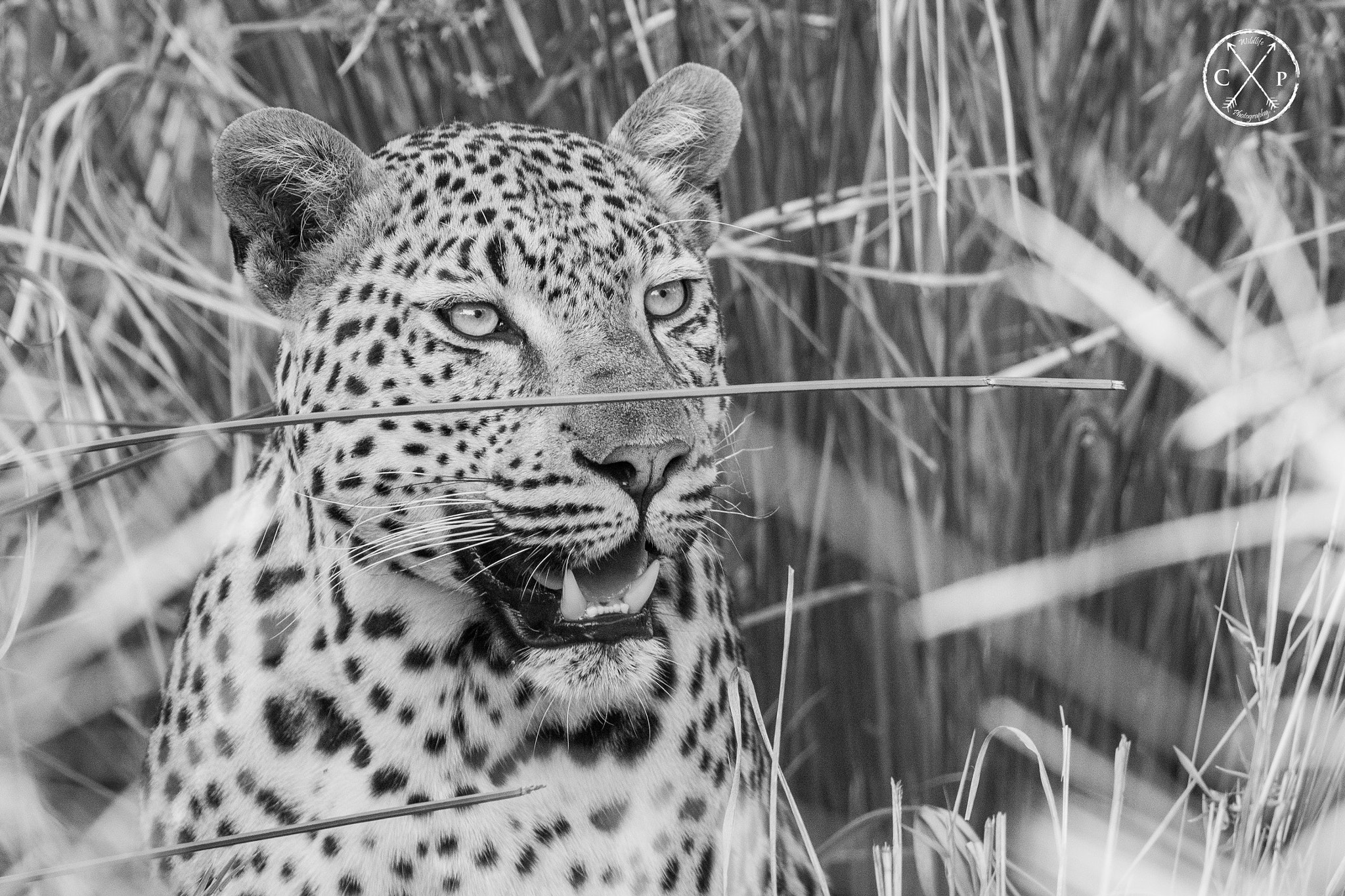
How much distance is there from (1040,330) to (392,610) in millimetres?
2174

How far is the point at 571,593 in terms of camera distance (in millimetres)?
2385

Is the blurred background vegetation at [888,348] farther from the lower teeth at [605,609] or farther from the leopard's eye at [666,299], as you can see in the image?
the lower teeth at [605,609]

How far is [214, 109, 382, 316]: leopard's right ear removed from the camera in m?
2.52

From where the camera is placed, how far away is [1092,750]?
3.84 meters

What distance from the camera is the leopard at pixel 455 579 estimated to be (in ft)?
7.94

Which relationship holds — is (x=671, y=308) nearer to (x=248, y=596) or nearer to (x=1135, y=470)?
(x=248, y=596)

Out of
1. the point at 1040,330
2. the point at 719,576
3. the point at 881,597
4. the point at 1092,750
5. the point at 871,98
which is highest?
the point at 871,98

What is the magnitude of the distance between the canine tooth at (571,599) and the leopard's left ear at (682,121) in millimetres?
1005

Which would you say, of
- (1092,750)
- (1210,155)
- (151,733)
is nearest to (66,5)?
(151,733)

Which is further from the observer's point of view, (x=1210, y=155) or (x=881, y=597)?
(x=1210, y=155)

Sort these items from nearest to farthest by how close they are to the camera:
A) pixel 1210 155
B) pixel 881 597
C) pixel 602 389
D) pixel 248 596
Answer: pixel 602 389 → pixel 248 596 → pixel 881 597 → pixel 1210 155

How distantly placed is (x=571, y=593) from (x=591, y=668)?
142mm

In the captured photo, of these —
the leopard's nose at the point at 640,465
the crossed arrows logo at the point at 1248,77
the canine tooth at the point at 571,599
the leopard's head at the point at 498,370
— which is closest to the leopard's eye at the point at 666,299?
the leopard's head at the point at 498,370

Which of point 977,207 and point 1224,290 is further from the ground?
point 977,207
